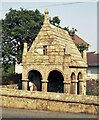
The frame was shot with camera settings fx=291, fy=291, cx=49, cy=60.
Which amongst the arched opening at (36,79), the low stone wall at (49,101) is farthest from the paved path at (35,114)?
the arched opening at (36,79)

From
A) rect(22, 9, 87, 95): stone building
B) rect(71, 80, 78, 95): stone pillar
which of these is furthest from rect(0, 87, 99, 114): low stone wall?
rect(71, 80, 78, 95): stone pillar

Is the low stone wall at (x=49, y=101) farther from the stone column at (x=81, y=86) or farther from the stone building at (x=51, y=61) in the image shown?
the stone column at (x=81, y=86)

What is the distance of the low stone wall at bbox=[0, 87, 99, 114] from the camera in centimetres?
1524

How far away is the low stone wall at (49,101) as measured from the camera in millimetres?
15242

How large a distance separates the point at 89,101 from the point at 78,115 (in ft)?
3.15

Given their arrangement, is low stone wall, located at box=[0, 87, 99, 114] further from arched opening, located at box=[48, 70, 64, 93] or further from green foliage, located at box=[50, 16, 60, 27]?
green foliage, located at box=[50, 16, 60, 27]

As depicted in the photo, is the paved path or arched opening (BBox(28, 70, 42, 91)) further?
arched opening (BBox(28, 70, 42, 91))

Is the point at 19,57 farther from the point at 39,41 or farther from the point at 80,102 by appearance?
the point at 80,102

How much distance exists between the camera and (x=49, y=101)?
1633 cm

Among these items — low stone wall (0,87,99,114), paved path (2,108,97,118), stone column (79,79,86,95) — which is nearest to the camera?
paved path (2,108,97,118)

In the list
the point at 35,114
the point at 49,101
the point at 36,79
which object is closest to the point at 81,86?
the point at 36,79

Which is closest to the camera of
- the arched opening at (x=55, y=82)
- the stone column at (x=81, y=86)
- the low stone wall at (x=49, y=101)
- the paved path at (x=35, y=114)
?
the paved path at (x=35, y=114)

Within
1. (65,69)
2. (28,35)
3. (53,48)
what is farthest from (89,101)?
(28,35)

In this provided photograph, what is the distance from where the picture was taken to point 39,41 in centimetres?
2239
